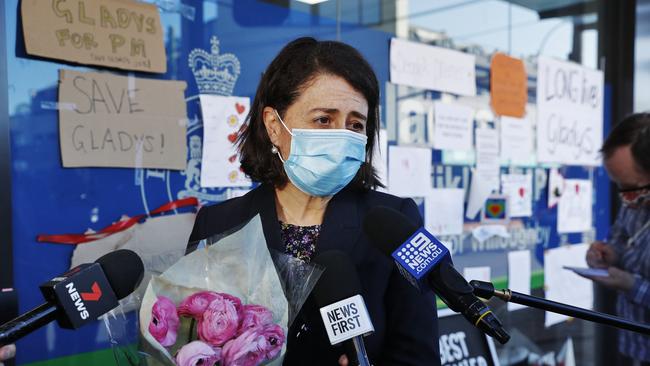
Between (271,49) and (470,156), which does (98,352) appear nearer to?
(271,49)

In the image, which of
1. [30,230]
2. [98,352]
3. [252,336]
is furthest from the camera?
[98,352]

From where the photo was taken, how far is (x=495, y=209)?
12.0 ft

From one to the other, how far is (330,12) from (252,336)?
7.45 ft

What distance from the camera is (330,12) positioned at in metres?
2.92

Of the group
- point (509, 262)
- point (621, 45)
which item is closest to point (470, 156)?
point (509, 262)

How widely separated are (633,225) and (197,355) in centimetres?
273

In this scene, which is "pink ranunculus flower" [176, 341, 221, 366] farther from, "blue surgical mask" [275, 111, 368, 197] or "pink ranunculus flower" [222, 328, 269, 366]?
"blue surgical mask" [275, 111, 368, 197]

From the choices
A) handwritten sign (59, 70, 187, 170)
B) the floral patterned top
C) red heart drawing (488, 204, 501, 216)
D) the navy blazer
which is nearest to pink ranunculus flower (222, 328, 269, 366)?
the navy blazer

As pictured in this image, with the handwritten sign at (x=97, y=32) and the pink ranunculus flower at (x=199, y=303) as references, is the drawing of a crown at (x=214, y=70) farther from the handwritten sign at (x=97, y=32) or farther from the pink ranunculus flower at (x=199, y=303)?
the pink ranunculus flower at (x=199, y=303)

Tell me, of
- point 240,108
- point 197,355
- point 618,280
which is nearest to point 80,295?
point 197,355

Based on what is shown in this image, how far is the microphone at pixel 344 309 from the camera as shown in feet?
3.21

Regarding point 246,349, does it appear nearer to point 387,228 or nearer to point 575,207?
point 387,228

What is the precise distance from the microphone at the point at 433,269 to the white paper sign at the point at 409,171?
6.47ft

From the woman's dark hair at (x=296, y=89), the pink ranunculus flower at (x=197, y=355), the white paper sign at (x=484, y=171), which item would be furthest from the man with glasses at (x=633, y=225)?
the pink ranunculus flower at (x=197, y=355)
